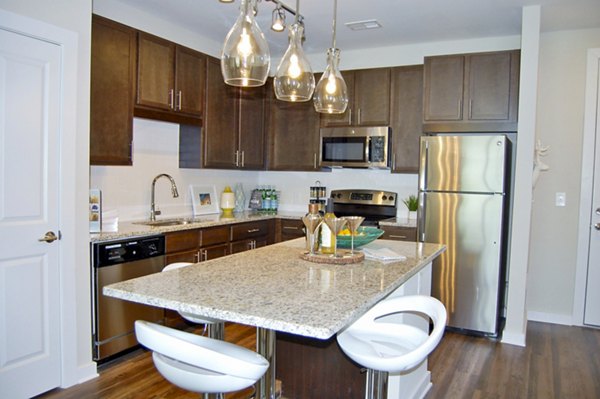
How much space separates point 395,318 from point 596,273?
9.53 feet

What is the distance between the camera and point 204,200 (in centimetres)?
460

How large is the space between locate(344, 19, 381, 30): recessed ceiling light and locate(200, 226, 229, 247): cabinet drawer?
203 cm

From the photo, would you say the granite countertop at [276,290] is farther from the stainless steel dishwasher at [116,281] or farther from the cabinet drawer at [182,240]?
the cabinet drawer at [182,240]

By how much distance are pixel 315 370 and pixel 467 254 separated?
1943 mm

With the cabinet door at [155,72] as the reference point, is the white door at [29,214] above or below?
below

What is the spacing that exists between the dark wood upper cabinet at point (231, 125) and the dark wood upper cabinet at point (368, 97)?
915mm

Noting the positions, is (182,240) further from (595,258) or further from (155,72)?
(595,258)

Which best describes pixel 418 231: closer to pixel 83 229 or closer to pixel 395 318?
pixel 395 318

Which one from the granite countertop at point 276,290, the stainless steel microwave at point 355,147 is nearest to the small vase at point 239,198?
the stainless steel microwave at point 355,147

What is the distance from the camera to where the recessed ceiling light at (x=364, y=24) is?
3884 mm

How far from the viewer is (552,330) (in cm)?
400

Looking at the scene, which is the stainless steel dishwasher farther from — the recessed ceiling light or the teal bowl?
the recessed ceiling light

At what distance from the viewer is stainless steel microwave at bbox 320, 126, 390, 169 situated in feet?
14.7

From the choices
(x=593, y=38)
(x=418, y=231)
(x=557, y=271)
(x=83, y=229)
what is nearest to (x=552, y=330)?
(x=557, y=271)
